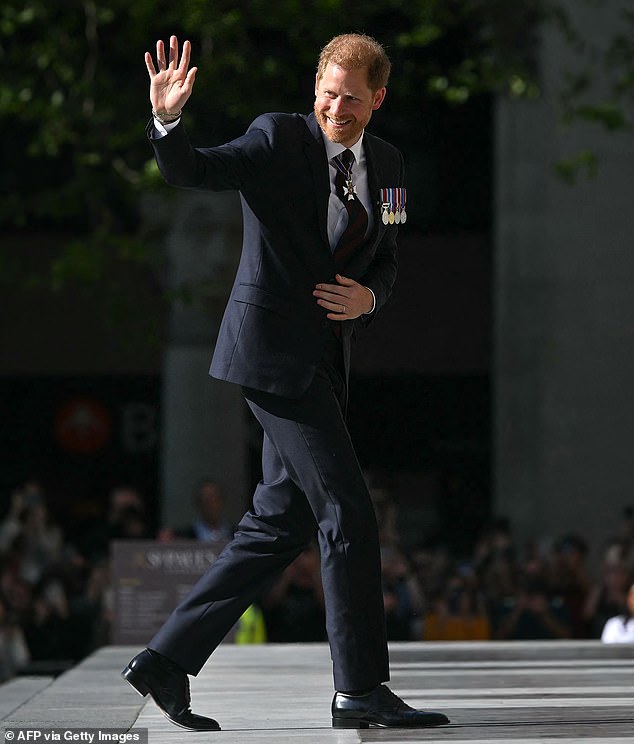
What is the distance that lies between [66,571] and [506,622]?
348 centimetres

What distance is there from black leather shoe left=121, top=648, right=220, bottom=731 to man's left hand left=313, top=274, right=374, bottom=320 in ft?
3.66

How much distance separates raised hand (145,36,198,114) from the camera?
4.22 m

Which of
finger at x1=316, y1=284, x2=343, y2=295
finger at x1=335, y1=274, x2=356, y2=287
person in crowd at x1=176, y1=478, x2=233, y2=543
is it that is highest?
finger at x1=335, y1=274, x2=356, y2=287

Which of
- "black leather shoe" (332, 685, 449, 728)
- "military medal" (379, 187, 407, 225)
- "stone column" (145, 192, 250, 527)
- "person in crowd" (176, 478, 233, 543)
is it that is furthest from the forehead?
"stone column" (145, 192, 250, 527)

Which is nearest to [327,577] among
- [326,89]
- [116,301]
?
[326,89]

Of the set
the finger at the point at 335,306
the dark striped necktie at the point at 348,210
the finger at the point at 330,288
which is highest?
the dark striped necktie at the point at 348,210

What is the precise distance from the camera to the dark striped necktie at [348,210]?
452 centimetres

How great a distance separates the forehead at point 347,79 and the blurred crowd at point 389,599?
614 cm

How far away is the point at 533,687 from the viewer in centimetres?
561

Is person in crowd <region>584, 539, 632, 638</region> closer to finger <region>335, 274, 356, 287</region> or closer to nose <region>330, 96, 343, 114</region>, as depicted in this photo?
finger <region>335, 274, 356, 287</region>

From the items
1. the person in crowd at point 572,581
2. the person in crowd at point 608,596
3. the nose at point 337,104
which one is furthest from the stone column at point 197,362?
the nose at point 337,104

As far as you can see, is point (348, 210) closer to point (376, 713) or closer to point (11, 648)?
point (376, 713)

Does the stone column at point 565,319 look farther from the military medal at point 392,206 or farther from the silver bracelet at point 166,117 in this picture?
the silver bracelet at point 166,117

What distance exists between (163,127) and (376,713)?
1730 mm
